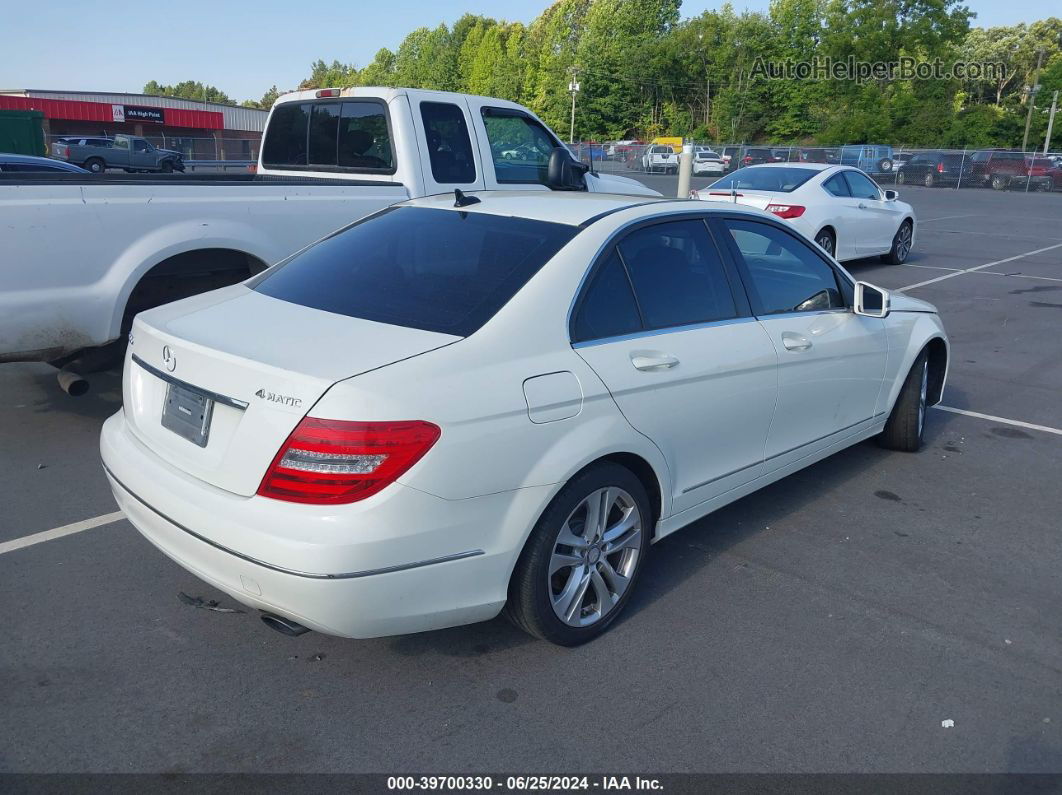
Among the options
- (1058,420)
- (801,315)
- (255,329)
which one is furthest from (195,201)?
(1058,420)

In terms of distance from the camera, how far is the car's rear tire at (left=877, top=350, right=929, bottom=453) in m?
5.53

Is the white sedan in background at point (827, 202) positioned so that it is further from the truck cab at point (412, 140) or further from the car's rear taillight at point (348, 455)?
the car's rear taillight at point (348, 455)

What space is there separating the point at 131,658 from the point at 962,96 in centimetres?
7050

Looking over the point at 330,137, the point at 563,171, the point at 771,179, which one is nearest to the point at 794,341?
the point at 563,171

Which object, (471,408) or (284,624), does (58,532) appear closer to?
(284,624)

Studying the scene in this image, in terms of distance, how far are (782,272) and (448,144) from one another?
11.8 feet

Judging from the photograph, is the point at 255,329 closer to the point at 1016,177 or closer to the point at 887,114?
the point at 1016,177

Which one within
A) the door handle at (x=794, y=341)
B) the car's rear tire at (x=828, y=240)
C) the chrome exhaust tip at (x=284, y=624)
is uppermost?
the door handle at (x=794, y=341)

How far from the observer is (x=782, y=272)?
4613 mm

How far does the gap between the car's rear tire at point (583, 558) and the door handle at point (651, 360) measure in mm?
400

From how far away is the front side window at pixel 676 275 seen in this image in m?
3.72

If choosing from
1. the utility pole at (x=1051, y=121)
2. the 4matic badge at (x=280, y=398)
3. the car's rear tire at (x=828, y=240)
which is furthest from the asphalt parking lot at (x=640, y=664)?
the utility pole at (x=1051, y=121)

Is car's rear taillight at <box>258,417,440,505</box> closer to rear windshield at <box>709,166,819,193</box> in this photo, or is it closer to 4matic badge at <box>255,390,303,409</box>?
4matic badge at <box>255,390,303,409</box>

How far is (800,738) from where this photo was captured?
2.93 m
